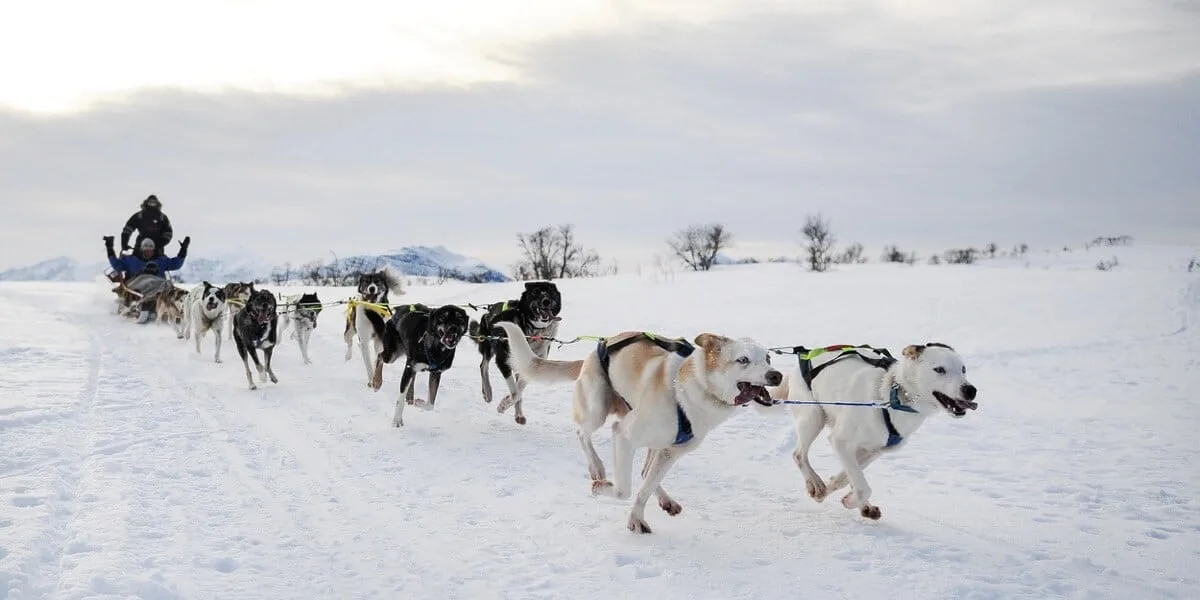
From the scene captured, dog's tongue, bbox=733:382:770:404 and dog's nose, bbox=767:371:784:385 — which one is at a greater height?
dog's nose, bbox=767:371:784:385

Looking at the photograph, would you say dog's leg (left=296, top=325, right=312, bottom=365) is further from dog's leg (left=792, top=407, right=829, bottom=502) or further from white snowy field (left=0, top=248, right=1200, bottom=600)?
dog's leg (left=792, top=407, right=829, bottom=502)

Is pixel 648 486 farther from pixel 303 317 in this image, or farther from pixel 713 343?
pixel 303 317

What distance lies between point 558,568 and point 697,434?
42.2 inches

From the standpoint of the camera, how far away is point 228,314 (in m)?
12.7

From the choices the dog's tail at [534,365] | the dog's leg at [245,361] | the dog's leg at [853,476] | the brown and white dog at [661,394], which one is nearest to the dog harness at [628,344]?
the brown and white dog at [661,394]

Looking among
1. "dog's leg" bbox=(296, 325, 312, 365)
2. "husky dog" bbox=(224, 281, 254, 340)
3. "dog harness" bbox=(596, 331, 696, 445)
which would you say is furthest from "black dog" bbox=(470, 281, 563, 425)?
"husky dog" bbox=(224, 281, 254, 340)

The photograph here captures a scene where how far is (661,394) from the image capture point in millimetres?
4449

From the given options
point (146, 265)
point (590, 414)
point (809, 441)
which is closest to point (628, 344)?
point (590, 414)

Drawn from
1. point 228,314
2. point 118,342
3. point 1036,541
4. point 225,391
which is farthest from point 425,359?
point 118,342

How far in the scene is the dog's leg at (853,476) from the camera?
454 cm

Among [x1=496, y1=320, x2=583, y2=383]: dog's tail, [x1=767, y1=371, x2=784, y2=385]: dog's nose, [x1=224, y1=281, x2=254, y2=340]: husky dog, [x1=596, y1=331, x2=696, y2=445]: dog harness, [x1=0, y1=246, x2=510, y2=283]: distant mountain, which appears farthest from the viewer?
[x1=0, y1=246, x2=510, y2=283]: distant mountain

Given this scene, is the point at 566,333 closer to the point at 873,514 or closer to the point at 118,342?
the point at 118,342

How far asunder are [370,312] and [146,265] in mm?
10514

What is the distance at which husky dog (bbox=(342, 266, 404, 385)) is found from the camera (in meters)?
9.49
